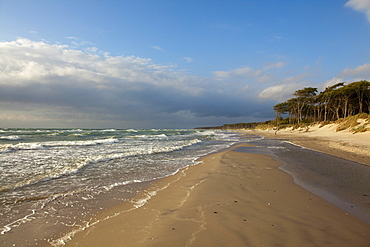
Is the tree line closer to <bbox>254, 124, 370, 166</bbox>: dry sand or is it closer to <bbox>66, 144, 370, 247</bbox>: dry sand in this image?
<bbox>254, 124, 370, 166</bbox>: dry sand

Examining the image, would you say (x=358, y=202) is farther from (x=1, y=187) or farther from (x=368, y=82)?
(x=368, y=82)

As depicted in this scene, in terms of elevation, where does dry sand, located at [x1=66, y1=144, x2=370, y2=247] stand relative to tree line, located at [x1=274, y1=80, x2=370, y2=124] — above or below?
below

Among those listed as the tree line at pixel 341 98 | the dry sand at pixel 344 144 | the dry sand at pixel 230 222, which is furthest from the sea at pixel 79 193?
the tree line at pixel 341 98

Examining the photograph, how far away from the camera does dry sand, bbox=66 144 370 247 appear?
260 centimetres

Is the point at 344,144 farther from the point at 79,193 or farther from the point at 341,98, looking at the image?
the point at 341,98

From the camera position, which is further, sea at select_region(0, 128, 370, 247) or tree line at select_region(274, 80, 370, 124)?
tree line at select_region(274, 80, 370, 124)

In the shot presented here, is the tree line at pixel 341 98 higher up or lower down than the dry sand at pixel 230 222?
higher up

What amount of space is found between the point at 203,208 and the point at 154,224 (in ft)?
3.45

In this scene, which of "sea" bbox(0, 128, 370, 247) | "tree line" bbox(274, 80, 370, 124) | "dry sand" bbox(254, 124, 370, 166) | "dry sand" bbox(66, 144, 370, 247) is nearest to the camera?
"dry sand" bbox(66, 144, 370, 247)

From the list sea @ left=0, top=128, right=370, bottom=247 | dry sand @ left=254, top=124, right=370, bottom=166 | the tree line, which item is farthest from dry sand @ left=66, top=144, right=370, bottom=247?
the tree line

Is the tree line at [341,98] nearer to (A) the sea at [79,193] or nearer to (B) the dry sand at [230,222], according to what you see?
(A) the sea at [79,193]

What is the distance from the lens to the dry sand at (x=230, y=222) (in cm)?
260

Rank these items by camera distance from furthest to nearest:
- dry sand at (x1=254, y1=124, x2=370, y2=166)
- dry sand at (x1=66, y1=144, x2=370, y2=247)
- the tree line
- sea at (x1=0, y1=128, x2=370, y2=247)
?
the tree line < dry sand at (x1=254, y1=124, x2=370, y2=166) < sea at (x1=0, y1=128, x2=370, y2=247) < dry sand at (x1=66, y1=144, x2=370, y2=247)

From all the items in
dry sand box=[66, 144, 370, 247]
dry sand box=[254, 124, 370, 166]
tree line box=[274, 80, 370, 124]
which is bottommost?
dry sand box=[66, 144, 370, 247]
